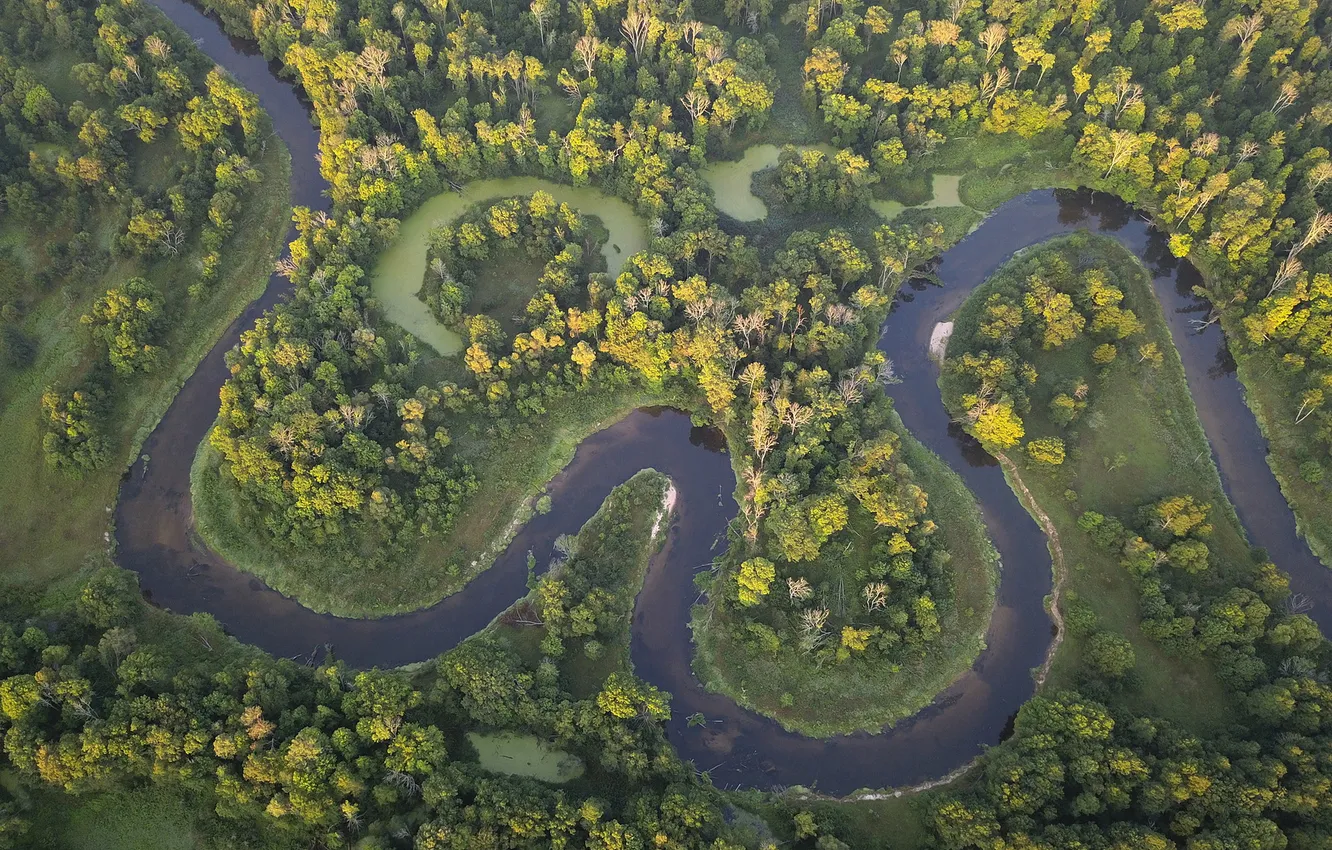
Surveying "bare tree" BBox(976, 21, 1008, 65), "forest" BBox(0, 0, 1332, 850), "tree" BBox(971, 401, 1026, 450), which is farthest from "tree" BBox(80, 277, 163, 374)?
"bare tree" BBox(976, 21, 1008, 65)

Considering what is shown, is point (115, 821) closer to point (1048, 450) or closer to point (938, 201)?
point (1048, 450)

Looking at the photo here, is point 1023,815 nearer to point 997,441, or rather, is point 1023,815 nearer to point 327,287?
point 997,441

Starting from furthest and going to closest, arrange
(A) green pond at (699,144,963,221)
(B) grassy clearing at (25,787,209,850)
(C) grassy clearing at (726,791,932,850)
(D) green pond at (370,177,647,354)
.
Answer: (A) green pond at (699,144,963,221), (D) green pond at (370,177,647,354), (C) grassy clearing at (726,791,932,850), (B) grassy clearing at (25,787,209,850)

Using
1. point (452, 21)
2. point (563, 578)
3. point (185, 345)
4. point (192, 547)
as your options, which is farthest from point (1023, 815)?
point (452, 21)

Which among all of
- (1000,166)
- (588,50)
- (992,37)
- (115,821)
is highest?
(992,37)

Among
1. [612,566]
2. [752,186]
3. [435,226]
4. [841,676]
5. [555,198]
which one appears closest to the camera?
[841,676]

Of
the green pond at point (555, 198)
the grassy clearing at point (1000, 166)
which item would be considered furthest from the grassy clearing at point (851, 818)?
the grassy clearing at point (1000, 166)

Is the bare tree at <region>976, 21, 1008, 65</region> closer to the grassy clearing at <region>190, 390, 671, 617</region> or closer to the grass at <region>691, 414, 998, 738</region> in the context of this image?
the grass at <region>691, 414, 998, 738</region>

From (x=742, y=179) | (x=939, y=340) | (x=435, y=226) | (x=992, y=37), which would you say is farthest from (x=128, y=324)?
(x=992, y=37)
